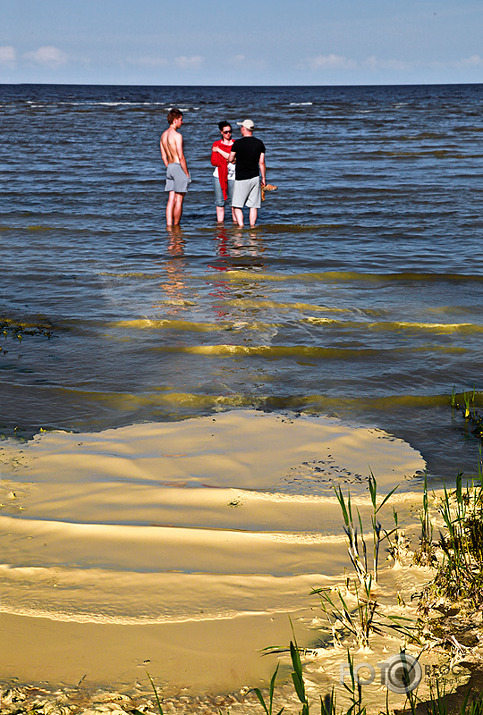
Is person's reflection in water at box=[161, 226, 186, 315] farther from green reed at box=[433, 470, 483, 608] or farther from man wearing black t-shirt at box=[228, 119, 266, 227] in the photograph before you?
green reed at box=[433, 470, 483, 608]

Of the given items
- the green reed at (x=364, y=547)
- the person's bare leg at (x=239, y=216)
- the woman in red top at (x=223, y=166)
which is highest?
the woman in red top at (x=223, y=166)

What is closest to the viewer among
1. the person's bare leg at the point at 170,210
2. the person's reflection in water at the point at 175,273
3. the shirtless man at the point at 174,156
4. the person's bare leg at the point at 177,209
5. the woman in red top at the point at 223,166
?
the person's reflection in water at the point at 175,273

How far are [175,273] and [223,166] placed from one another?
331cm

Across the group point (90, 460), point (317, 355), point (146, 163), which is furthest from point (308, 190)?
point (90, 460)

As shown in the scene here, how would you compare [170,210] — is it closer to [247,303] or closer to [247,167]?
[247,167]

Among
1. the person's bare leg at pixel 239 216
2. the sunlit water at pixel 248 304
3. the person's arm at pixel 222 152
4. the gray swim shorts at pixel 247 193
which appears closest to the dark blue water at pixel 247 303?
the sunlit water at pixel 248 304

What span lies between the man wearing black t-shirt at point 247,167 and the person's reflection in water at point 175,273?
124 centimetres

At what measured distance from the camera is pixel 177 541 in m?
3.28

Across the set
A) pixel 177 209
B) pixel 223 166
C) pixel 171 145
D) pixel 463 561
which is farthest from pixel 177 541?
pixel 177 209

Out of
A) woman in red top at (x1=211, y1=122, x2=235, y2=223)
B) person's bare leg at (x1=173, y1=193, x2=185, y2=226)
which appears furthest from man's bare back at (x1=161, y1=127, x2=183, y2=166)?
person's bare leg at (x1=173, y1=193, x2=185, y2=226)

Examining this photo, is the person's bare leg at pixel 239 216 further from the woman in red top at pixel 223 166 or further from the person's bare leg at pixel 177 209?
the person's bare leg at pixel 177 209

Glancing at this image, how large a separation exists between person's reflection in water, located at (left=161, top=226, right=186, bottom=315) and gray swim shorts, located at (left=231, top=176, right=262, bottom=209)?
117 centimetres

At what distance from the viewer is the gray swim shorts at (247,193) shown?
472 inches

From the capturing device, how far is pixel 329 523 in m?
3.50
